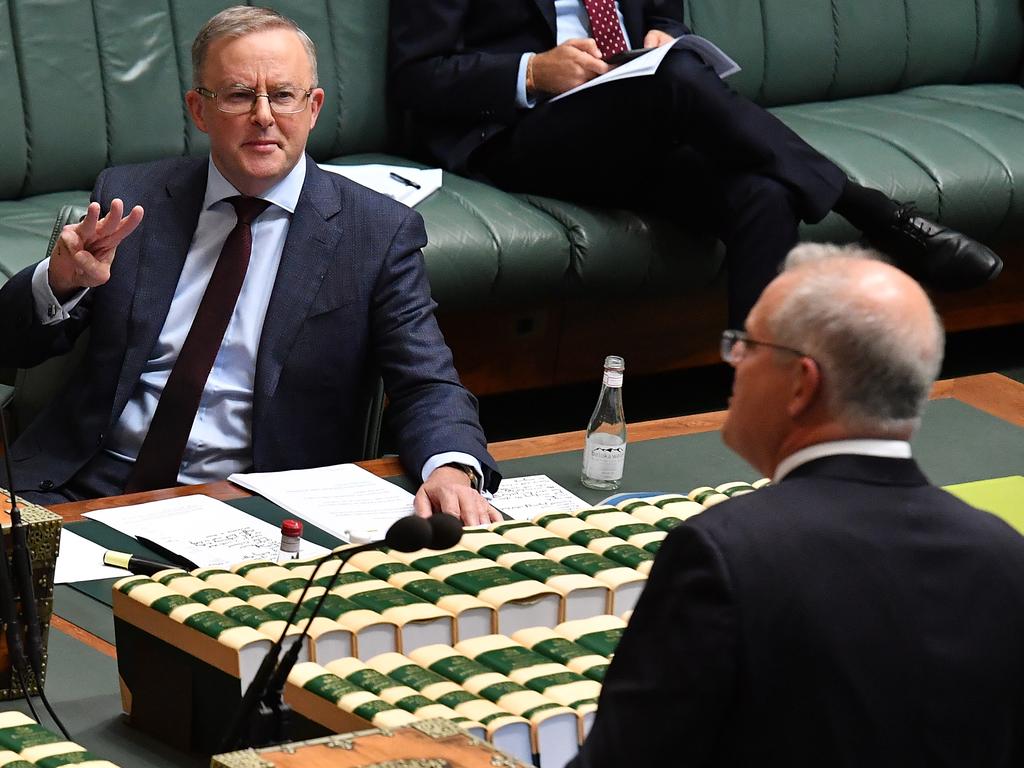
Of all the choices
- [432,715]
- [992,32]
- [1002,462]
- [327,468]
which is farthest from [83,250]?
[992,32]

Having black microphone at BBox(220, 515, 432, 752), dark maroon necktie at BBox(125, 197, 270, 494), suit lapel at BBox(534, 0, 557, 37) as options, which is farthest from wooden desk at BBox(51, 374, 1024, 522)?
suit lapel at BBox(534, 0, 557, 37)

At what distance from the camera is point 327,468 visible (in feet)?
8.25

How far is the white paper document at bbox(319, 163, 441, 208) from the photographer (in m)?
4.01

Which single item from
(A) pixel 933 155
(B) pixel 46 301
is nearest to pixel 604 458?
(B) pixel 46 301

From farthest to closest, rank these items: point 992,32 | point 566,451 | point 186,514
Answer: point 992,32, point 566,451, point 186,514

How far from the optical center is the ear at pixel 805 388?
1.33 meters

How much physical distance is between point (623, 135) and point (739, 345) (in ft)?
8.91

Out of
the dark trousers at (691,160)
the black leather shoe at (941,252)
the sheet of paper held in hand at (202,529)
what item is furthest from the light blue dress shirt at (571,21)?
the sheet of paper held in hand at (202,529)

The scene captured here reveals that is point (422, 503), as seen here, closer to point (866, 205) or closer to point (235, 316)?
point (235, 316)

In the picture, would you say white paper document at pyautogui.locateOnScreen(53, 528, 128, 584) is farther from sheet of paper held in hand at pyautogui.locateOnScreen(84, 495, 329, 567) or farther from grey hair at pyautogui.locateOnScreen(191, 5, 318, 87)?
grey hair at pyautogui.locateOnScreen(191, 5, 318, 87)

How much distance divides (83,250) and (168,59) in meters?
1.69

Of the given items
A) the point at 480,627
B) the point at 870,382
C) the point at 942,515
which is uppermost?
the point at 870,382

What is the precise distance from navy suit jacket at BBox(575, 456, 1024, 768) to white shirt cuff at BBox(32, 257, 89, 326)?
1.57 m

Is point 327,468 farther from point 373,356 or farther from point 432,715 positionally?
point 432,715
